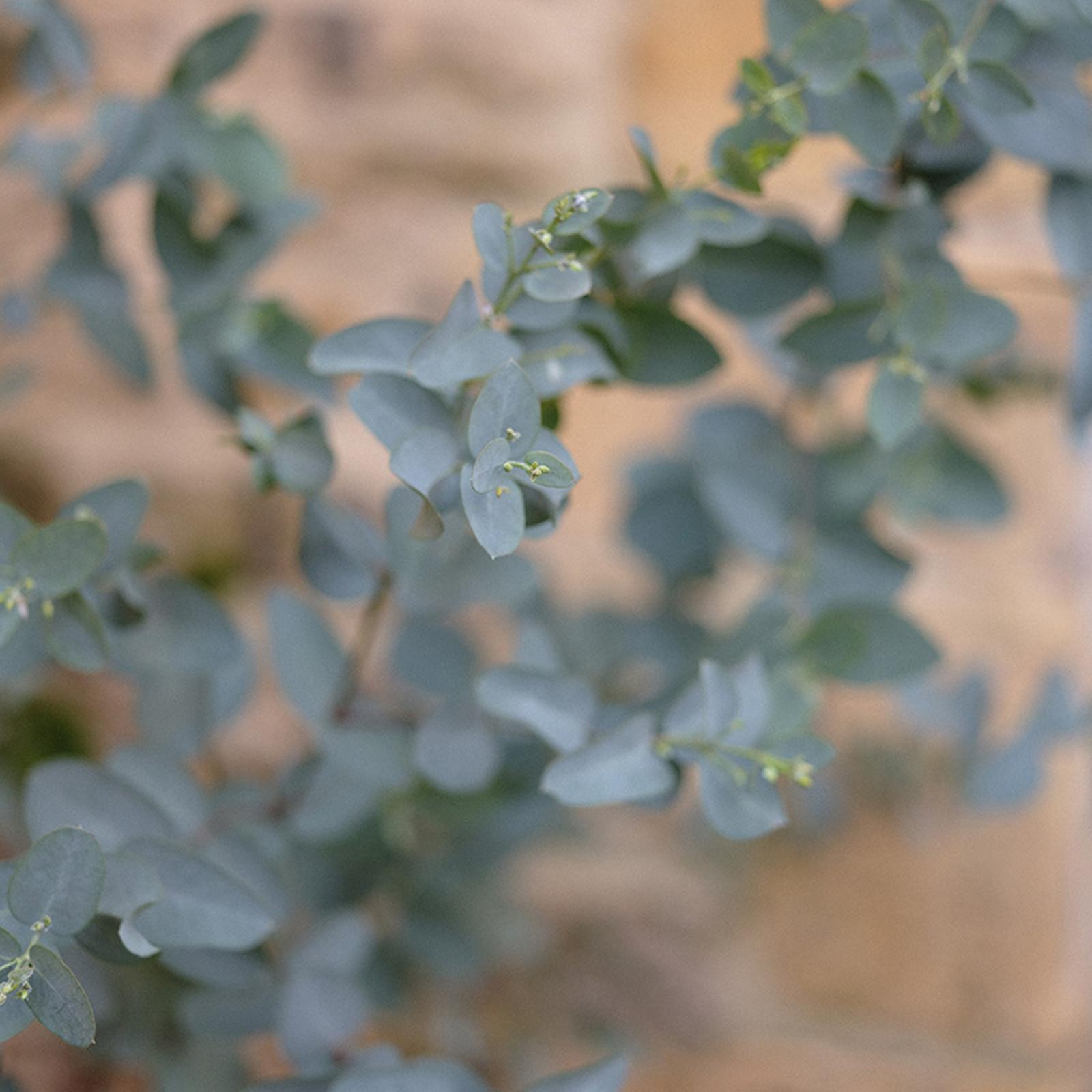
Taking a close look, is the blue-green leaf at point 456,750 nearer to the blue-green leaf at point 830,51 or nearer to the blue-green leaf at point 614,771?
the blue-green leaf at point 614,771

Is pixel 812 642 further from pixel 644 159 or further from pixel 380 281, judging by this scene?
pixel 380 281

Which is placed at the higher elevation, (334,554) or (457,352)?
(457,352)

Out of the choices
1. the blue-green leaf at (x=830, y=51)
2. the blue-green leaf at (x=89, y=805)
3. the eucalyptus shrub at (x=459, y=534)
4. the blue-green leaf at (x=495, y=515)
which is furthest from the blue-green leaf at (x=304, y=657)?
the blue-green leaf at (x=830, y=51)

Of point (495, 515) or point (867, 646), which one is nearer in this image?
point (495, 515)

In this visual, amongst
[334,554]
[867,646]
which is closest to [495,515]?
[334,554]

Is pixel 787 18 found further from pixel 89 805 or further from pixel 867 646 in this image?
pixel 89 805

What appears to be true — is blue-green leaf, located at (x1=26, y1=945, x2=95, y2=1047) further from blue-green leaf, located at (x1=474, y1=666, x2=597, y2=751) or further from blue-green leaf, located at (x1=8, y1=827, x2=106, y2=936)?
blue-green leaf, located at (x1=474, y1=666, x2=597, y2=751)

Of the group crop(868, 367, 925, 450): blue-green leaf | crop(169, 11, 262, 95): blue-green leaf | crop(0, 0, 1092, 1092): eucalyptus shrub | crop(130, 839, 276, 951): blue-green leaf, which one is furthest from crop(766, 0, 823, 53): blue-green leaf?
crop(130, 839, 276, 951): blue-green leaf

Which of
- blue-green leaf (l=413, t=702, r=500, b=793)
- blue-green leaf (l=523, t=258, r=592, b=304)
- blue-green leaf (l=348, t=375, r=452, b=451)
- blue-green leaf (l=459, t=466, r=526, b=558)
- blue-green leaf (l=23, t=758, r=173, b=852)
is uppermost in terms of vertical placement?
blue-green leaf (l=523, t=258, r=592, b=304)
